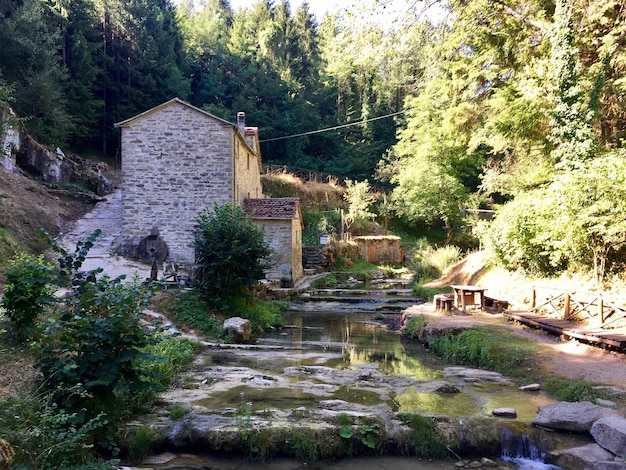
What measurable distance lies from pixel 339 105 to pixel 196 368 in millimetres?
42142

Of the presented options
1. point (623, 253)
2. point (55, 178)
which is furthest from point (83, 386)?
point (55, 178)

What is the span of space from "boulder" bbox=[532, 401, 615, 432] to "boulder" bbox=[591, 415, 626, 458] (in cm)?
20

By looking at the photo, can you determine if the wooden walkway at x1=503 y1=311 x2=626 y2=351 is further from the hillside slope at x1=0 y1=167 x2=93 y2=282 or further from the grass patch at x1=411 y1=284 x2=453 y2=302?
the hillside slope at x1=0 y1=167 x2=93 y2=282

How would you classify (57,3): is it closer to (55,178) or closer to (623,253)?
(55,178)

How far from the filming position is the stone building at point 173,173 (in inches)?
722

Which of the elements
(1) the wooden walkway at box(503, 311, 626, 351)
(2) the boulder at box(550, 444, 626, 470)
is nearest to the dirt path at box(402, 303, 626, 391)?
(1) the wooden walkway at box(503, 311, 626, 351)

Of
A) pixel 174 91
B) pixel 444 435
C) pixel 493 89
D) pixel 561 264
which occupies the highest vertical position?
pixel 174 91

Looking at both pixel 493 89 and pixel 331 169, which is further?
pixel 331 169

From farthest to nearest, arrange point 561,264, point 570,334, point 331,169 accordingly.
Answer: point 331,169, point 561,264, point 570,334

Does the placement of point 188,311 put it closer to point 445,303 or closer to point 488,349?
point 445,303

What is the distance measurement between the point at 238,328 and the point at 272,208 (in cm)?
965

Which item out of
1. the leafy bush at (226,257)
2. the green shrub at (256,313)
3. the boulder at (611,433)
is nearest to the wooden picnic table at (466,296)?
the green shrub at (256,313)

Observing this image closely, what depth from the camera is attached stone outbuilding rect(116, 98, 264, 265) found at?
18.4 meters

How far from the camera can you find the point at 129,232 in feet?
60.5
